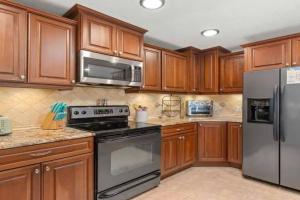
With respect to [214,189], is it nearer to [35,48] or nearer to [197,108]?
[197,108]

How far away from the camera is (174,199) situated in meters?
2.39

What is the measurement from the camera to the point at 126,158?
231 cm

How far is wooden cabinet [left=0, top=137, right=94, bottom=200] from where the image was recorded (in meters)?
1.54

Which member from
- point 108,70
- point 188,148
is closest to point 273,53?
→ point 188,148

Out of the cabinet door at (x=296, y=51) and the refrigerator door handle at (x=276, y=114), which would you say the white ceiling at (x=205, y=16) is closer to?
the cabinet door at (x=296, y=51)

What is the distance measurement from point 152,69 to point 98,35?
111 cm

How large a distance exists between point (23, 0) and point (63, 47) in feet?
1.95

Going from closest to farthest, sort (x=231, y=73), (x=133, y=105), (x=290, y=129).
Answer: (x=290, y=129) → (x=133, y=105) → (x=231, y=73)

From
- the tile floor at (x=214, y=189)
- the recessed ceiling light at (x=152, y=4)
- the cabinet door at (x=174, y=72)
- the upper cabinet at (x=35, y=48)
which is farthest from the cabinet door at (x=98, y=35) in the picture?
the tile floor at (x=214, y=189)

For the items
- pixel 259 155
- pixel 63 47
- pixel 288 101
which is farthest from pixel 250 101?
pixel 63 47

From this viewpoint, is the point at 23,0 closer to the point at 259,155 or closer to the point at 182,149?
the point at 182,149

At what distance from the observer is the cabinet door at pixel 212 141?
11.5 ft

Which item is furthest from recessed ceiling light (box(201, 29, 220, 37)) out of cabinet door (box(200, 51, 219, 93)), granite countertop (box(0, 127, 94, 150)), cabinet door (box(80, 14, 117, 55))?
granite countertop (box(0, 127, 94, 150))

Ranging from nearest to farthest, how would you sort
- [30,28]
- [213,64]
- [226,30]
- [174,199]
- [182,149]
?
1. [30,28]
2. [174,199]
3. [226,30]
4. [182,149]
5. [213,64]
